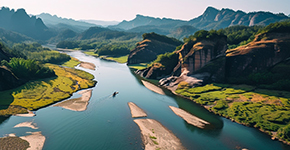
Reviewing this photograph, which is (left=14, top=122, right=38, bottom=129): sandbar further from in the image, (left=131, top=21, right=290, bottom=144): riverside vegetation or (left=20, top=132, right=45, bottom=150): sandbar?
(left=131, top=21, right=290, bottom=144): riverside vegetation

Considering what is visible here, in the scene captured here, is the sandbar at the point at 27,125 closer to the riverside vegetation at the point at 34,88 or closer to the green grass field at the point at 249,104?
the riverside vegetation at the point at 34,88

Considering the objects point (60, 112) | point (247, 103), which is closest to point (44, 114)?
point (60, 112)

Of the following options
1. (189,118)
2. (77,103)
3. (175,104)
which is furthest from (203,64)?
(77,103)

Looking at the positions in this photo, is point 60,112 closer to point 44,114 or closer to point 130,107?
point 44,114

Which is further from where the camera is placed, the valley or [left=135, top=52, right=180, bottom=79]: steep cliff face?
[left=135, top=52, right=180, bottom=79]: steep cliff face

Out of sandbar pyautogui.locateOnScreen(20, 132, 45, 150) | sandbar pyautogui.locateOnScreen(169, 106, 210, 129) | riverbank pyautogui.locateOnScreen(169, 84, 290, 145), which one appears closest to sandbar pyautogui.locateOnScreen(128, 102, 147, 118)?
sandbar pyautogui.locateOnScreen(169, 106, 210, 129)

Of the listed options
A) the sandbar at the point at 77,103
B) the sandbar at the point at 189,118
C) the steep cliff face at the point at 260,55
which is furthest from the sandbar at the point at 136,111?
the steep cliff face at the point at 260,55
